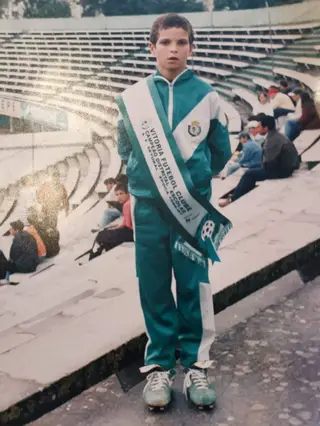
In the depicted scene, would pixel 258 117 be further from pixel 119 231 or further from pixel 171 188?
pixel 171 188

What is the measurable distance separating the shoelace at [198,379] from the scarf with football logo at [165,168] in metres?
0.33

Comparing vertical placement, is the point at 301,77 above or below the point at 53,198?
above

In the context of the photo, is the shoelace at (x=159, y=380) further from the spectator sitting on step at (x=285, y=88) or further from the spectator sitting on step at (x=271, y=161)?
the spectator sitting on step at (x=285, y=88)

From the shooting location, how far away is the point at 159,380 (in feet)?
6.05

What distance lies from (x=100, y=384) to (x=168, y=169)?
2.47ft

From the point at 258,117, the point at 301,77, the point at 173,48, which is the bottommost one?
the point at 258,117

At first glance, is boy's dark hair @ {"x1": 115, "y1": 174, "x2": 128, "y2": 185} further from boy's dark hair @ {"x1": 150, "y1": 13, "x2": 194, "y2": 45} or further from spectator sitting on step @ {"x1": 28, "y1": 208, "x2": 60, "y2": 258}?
boy's dark hair @ {"x1": 150, "y1": 13, "x2": 194, "y2": 45}

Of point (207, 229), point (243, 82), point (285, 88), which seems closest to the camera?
point (207, 229)

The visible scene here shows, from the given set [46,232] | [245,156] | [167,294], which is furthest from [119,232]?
[245,156]

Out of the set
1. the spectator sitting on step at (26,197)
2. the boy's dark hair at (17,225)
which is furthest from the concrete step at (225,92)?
the boy's dark hair at (17,225)

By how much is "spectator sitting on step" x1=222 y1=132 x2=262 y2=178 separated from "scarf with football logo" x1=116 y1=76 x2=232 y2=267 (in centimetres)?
150

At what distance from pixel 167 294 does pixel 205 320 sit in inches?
5.5

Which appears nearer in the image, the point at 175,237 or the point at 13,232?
the point at 175,237

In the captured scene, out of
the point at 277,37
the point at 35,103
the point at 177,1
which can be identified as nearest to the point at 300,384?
the point at 35,103
